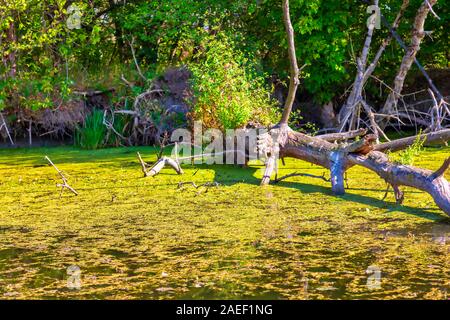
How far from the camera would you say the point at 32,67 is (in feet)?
46.8

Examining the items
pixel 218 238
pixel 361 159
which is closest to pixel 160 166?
pixel 361 159

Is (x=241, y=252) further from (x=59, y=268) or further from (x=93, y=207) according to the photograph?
(x=93, y=207)

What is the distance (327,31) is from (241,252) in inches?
280

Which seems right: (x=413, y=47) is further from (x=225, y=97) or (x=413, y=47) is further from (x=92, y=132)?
(x=92, y=132)

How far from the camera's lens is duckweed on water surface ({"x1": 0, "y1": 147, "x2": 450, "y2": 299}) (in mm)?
5770

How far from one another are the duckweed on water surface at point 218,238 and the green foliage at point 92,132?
259 cm

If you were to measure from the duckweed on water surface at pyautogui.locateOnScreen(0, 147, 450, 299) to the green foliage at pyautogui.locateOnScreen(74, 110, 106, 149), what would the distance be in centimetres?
259

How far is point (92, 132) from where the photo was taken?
1365cm

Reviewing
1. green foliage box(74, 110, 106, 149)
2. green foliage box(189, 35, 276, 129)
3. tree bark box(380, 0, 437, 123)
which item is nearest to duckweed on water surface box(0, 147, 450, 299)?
green foliage box(189, 35, 276, 129)

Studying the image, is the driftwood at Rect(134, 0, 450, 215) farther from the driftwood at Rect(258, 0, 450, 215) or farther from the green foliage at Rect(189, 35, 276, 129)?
the green foliage at Rect(189, 35, 276, 129)

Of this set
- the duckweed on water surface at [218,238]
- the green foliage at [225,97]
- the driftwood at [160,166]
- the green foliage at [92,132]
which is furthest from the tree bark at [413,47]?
the green foliage at [92,132]

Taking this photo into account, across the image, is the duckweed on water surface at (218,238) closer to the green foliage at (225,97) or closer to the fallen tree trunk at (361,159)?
the fallen tree trunk at (361,159)

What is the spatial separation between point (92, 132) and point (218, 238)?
6.74 m
